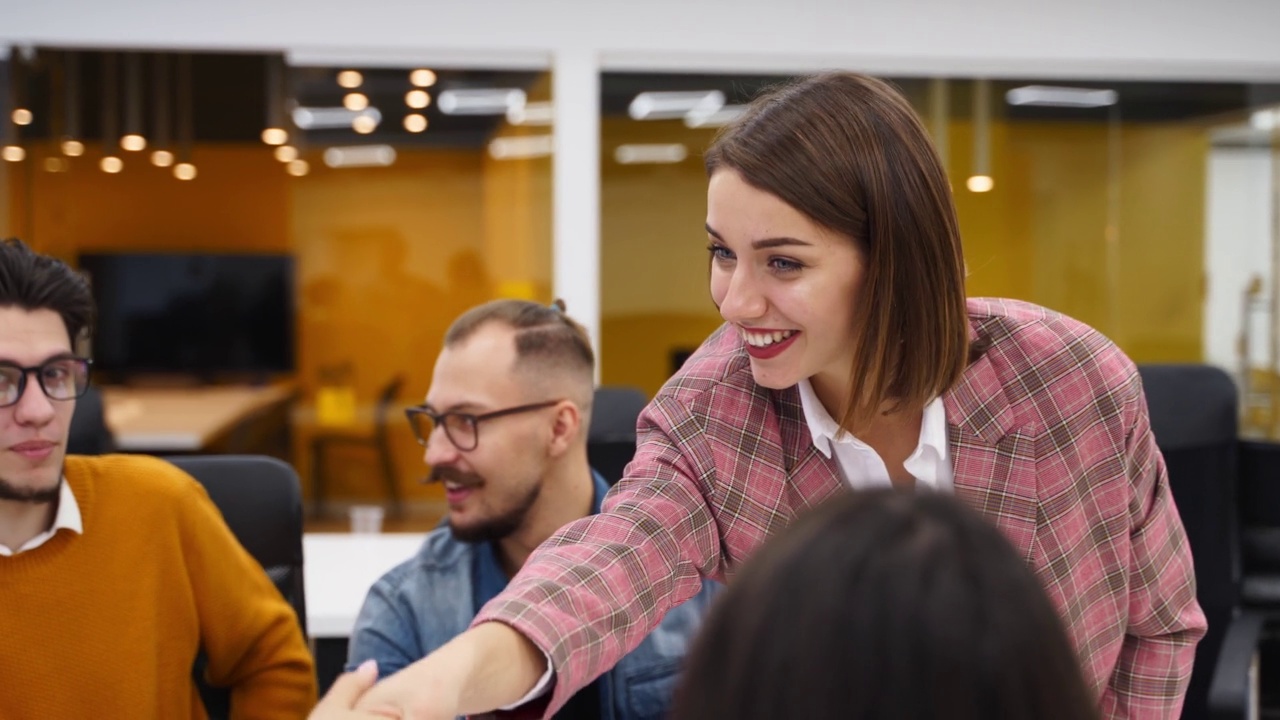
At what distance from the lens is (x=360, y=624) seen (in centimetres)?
183

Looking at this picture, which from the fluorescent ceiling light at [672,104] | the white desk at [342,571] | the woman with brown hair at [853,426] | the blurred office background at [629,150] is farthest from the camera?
the fluorescent ceiling light at [672,104]

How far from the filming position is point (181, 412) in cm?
614

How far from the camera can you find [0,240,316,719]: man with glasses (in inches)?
66.4

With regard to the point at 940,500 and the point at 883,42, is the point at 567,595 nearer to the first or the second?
the point at 940,500

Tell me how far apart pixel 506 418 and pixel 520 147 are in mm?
2730

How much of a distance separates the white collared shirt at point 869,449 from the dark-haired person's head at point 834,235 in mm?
82

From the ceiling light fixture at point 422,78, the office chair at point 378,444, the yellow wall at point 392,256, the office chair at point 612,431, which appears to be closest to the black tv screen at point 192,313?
the yellow wall at point 392,256

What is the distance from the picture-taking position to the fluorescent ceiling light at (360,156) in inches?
195

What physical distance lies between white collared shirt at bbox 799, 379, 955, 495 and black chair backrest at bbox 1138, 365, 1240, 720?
142 cm

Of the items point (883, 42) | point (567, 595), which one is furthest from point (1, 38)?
point (567, 595)

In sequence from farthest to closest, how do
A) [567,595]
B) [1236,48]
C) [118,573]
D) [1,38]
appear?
A: 1. [1236,48]
2. [1,38]
3. [118,573]
4. [567,595]

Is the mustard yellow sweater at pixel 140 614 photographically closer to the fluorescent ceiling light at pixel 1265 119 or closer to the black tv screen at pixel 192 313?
the fluorescent ceiling light at pixel 1265 119

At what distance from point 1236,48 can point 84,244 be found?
6019 mm

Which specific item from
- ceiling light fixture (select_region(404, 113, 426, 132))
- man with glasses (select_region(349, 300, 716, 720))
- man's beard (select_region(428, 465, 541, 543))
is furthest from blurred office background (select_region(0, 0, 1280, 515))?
man's beard (select_region(428, 465, 541, 543))
